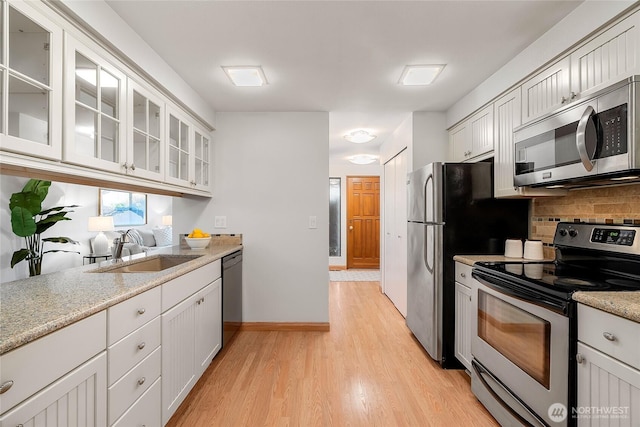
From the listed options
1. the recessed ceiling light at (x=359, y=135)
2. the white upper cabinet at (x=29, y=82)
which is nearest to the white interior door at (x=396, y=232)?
the recessed ceiling light at (x=359, y=135)

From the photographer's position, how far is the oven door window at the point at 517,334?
4.83 ft

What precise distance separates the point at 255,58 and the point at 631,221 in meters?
2.54

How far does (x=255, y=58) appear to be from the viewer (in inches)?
87.9

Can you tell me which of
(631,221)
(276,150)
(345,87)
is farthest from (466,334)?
(276,150)

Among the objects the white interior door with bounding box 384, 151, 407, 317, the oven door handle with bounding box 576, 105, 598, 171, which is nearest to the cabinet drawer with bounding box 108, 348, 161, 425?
the oven door handle with bounding box 576, 105, 598, 171

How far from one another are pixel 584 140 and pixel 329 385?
7.05 feet

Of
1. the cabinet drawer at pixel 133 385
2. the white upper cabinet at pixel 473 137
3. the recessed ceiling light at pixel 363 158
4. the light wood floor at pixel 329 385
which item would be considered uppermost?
the recessed ceiling light at pixel 363 158

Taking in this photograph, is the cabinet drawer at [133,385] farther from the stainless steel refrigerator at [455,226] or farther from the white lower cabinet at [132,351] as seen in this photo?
the stainless steel refrigerator at [455,226]

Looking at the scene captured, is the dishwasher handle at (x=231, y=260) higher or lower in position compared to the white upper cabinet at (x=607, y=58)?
lower

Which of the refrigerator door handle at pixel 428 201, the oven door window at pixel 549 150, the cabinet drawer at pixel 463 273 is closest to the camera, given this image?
the oven door window at pixel 549 150

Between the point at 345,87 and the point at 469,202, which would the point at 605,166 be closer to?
the point at 469,202

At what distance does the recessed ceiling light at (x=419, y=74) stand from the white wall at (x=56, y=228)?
3928 mm

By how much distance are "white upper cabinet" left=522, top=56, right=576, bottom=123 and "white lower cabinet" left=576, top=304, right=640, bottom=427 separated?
1276 mm

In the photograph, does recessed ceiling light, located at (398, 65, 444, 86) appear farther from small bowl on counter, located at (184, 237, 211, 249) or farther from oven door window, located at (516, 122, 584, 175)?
small bowl on counter, located at (184, 237, 211, 249)
